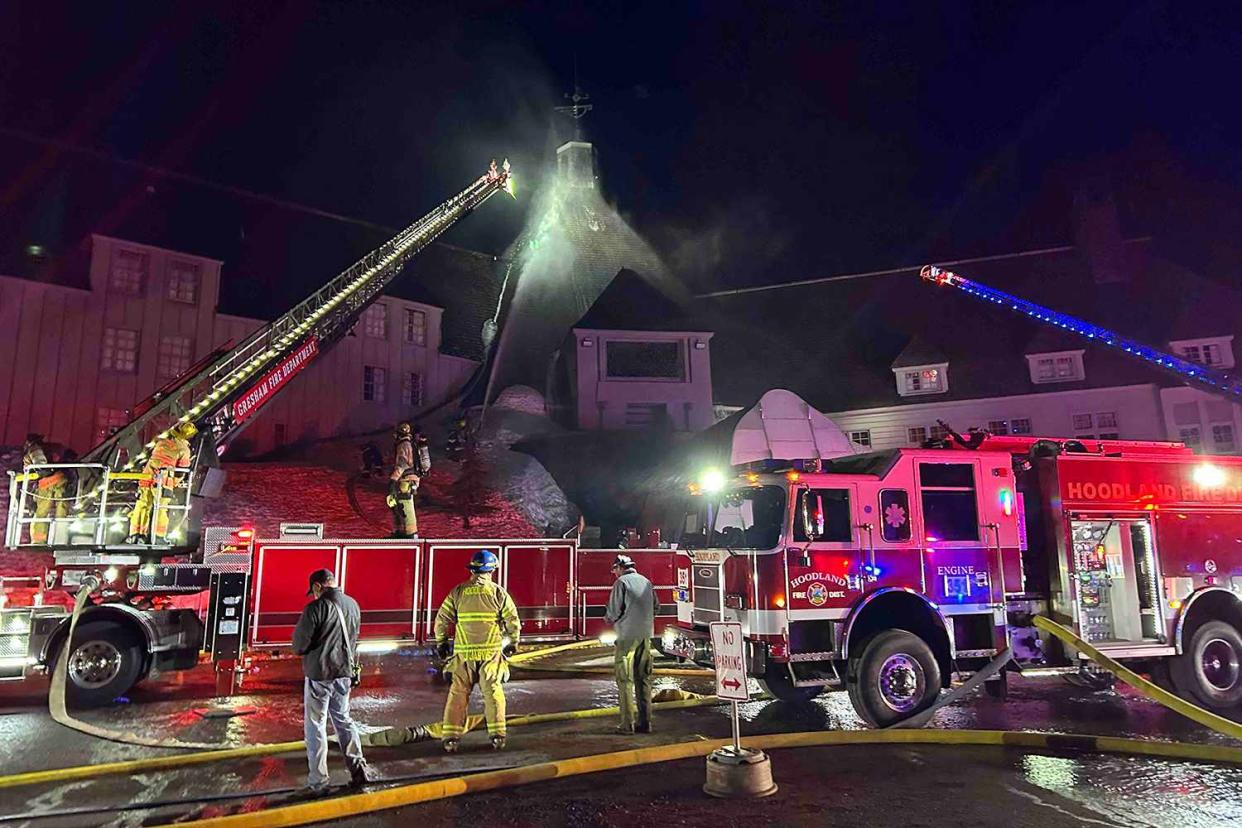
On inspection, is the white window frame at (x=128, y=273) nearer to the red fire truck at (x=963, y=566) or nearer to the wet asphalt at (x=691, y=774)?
the wet asphalt at (x=691, y=774)

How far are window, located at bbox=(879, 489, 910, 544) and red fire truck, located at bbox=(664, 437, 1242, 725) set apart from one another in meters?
0.02

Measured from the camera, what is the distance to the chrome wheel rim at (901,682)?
7.74 metres

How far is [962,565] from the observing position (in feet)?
27.0

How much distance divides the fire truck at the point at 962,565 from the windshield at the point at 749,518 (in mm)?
18

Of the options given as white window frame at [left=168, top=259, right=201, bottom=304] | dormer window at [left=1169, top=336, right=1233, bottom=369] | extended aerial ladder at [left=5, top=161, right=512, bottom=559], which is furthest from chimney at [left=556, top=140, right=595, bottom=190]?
dormer window at [left=1169, top=336, right=1233, bottom=369]

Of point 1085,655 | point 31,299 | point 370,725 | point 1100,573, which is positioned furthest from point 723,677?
point 31,299

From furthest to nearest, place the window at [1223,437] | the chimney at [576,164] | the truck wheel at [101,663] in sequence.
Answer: the chimney at [576,164]
the window at [1223,437]
the truck wheel at [101,663]

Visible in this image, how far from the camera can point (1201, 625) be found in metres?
9.20

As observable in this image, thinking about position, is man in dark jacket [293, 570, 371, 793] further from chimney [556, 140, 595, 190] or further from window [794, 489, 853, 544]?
chimney [556, 140, 595, 190]

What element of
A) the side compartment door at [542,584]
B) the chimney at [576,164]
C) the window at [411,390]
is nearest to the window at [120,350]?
the window at [411,390]

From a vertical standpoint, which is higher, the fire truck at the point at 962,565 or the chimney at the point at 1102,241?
the chimney at the point at 1102,241

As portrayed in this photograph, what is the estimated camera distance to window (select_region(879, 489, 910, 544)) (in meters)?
8.03

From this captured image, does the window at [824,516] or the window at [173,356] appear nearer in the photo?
the window at [824,516]

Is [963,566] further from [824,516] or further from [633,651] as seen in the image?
[633,651]
